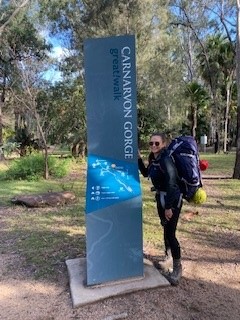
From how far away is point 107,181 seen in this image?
350cm

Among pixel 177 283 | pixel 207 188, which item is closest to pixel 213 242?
pixel 177 283

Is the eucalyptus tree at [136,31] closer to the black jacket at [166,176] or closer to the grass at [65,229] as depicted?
the grass at [65,229]

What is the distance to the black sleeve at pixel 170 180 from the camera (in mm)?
3316

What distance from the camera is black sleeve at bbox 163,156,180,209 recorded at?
3.32 m

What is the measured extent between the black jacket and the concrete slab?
0.78 metres

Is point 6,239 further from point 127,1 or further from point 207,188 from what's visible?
point 127,1

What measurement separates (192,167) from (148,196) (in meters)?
4.96

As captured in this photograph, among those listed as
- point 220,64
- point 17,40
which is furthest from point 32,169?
point 220,64

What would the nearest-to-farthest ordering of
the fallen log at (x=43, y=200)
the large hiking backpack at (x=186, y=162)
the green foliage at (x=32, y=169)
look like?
1. the large hiking backpack at (x=186, y=162)
2. the fallen log at (x=43, y=200)
3. the green foliage at (x=32, y=169)

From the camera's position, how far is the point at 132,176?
355 centimetres

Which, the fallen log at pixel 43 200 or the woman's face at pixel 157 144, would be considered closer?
the woman's face at pixel 157 144

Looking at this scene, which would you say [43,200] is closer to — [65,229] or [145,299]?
[65,229]

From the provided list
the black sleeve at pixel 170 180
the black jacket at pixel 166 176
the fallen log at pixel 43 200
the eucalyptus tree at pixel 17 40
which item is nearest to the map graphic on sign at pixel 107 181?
the black jacket at pixel 166 176

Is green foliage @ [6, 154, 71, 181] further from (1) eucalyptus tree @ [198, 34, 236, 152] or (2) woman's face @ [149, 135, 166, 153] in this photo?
(1) eucalyptus tree @ [198, 34, 236, 152]
